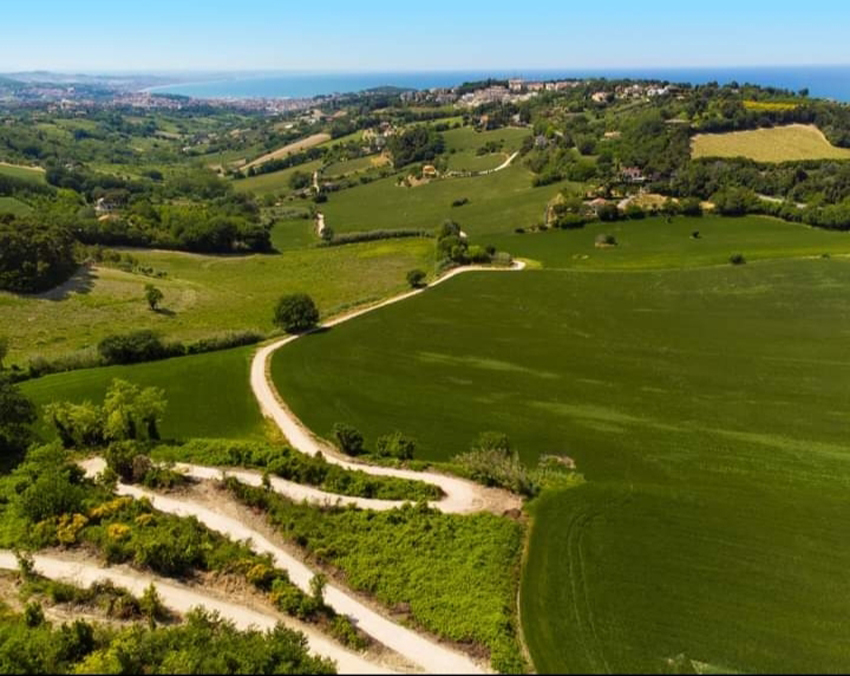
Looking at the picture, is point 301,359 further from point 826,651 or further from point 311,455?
point 826,651

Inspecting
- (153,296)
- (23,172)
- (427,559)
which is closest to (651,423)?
(427,559)

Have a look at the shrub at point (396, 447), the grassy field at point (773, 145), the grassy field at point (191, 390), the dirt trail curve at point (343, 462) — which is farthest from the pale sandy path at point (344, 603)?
the grassy field at point (773, 145)

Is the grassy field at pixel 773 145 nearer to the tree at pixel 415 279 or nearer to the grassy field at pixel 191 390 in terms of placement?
the tree at pixel 415 279

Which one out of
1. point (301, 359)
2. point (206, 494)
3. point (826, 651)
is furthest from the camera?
point (301, 359)

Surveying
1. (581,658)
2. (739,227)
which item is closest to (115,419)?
(581,658)

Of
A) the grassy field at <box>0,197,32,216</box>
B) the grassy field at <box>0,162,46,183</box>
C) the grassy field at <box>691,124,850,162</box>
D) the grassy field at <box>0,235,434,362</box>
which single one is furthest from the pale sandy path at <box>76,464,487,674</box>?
the grassy field at <box>0,162,46,183</box>
